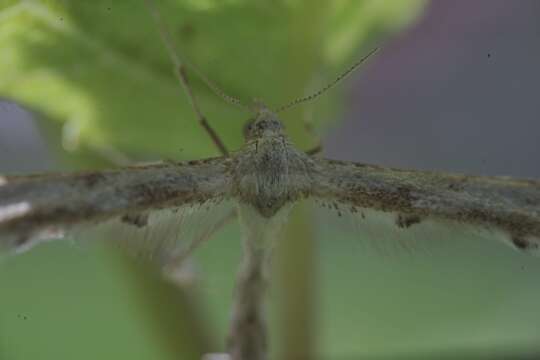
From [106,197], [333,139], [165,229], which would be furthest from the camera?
[333,139]

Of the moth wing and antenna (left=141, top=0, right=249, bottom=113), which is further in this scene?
antenna (left=141, top=0, right=249, bottom=113)

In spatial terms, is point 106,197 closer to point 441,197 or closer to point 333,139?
point 441,197

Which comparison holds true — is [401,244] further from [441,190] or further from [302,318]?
[302,318]

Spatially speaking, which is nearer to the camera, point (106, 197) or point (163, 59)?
point (106, 197)

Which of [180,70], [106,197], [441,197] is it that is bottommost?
[106,197]

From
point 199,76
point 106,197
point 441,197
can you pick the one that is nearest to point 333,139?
point 199,76

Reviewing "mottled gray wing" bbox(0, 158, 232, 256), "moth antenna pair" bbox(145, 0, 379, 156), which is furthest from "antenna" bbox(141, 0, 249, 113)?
"mottled gray wing" bbox(0, 158, 232, 256)

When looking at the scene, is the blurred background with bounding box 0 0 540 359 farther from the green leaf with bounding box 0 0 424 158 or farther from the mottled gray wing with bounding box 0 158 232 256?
the mottled gray wing with bounding box 0 158 232 256

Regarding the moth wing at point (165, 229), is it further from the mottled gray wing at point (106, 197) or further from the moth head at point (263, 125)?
the moth head at point (263, 125)
